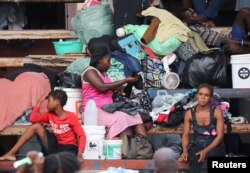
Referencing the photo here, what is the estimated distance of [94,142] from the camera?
35.4 feet

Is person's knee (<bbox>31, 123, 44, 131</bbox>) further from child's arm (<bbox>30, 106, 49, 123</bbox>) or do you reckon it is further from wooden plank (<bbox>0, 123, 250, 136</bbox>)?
wooden plank (<bbox>0, 123, 250, 136</bbox>)

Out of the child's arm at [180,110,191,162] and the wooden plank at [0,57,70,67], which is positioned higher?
the wooden plank at [0,57,70,67]

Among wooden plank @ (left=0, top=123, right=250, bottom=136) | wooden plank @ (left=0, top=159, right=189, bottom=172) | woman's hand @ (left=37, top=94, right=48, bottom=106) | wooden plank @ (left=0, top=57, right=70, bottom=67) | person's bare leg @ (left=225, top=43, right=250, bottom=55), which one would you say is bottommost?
wooden plank @ (left=0, top=159, right=189, bottom=172)

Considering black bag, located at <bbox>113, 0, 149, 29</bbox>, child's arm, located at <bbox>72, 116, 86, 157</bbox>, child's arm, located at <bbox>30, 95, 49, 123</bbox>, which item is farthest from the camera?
black bag, located at <bbox>113, 0, 149, 29</bbox>

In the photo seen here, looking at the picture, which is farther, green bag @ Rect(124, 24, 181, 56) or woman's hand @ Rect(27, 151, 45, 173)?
green bag @ Rect(124, 24, 181, 56)

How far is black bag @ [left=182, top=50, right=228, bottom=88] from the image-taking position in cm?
1164

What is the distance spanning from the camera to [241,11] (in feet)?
39.9

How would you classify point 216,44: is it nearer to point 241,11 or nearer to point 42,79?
point 241,11

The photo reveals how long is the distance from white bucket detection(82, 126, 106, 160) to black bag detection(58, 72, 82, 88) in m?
0.91

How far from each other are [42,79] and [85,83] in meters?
0.74

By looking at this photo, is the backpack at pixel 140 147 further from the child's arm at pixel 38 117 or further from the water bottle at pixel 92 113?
the child's arm at pixel 38 117

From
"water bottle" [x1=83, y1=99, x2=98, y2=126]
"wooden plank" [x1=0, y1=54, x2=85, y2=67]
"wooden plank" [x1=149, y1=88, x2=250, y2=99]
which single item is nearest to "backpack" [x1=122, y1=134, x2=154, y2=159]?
"water bottle" [x1=83, y1=99, x2=98, y2=126]

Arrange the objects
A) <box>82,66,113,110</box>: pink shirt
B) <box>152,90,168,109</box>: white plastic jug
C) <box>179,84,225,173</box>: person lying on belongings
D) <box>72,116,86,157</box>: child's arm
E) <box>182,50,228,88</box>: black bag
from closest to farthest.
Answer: <box>72,116,86,157</box>: child's arm
<box>179,84,225,173</box>: person lying on belongings
<box>82,66,113,110</box>: pink shirt
<box>152,90,168,109</box>: white plastic jug
<box>182,50,228,88</box>: black bag

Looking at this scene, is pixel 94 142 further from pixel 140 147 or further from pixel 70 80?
pixel 70 80
